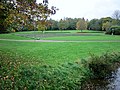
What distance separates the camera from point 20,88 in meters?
8.04

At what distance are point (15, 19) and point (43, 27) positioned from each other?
4.14 ft

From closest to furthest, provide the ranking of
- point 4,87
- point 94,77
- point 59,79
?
1. point 4,87
2. point 59,79
3. point 94,77

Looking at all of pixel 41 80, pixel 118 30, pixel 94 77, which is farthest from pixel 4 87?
pixel 118 30

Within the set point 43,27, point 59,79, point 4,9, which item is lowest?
point 59,79

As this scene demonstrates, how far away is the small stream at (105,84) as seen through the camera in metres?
11.3

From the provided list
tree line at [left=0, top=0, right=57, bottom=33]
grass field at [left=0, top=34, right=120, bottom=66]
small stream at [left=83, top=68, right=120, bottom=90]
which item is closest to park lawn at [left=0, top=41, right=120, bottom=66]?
grass field at [left=0, top=34, right=120, bottom=66]

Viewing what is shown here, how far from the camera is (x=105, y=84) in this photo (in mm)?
12008

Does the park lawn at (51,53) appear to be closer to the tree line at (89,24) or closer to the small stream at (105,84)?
the small stream at (105,84)

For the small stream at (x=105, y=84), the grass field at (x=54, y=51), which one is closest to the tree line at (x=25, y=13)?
the small stream at (x=105, y=84)

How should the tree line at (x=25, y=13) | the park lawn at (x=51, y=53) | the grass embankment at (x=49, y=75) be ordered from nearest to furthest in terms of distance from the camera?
the grass embankment at (x=49, y=75) → the tree line at (x=25, y=13) → the park lawn at (x=51, y=53)

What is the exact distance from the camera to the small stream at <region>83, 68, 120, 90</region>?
11.3 meters

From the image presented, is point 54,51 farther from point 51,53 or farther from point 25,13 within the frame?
point 25,13

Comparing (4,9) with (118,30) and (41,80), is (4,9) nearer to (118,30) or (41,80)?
(41,80)

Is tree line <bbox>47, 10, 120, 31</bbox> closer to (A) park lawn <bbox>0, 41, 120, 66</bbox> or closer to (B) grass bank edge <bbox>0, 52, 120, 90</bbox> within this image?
(A) park lawn <bbox>0, 41, 120, 66</bbox>
